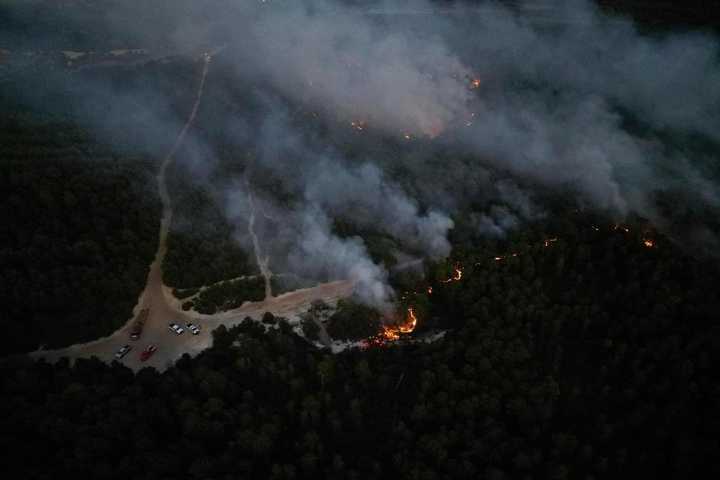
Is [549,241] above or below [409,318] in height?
above

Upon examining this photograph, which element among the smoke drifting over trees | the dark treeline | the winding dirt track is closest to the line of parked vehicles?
the winding dirt track

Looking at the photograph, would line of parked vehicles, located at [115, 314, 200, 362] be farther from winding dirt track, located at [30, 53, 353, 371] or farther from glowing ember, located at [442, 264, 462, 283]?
glowing ember, located at [442, 264, 462, 283]

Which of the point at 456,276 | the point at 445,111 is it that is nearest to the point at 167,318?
the point at 456,276

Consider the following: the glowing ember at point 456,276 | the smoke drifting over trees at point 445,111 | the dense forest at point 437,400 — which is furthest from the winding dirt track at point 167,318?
the glowing ember at point 456,276

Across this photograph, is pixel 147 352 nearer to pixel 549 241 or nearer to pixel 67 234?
pixel 67 234

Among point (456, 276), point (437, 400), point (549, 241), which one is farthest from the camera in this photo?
point (549, 241)
